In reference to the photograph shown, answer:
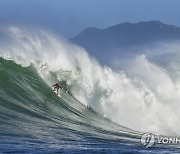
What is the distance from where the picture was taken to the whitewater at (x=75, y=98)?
12211 millimetres

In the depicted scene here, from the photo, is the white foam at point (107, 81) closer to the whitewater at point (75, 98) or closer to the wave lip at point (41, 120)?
the whitewater at point (75, 98)

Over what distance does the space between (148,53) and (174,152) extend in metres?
27.6

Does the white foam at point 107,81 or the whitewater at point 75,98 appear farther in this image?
the white foam at point 107,81

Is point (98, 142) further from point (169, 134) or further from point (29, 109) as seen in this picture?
point (169, 134)

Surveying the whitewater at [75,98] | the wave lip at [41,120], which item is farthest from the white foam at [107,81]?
the wave lip at [41,120]

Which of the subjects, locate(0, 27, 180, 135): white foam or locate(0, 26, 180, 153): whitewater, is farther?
locate(0, 27, 180, 135): white foam

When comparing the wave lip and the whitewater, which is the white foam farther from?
the wave lip

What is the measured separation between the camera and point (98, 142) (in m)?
12.3

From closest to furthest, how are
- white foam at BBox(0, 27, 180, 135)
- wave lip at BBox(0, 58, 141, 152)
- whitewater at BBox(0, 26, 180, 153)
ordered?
1. wave lip at BBox(0, 58, 141, 152)
2. whitewater at BBox(0, 26, 180, 153)
3. white foam at BBox(0, 27, 180, 135)

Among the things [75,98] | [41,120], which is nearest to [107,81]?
[75,98]

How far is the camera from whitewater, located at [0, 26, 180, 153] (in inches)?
481

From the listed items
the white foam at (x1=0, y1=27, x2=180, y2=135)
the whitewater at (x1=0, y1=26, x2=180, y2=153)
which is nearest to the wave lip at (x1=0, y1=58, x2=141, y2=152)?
the whitewater at (x1=0, y1=26, x2=180, y2=153)

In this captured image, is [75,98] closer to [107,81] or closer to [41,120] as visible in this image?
[107,81]

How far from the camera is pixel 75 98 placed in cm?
2052
